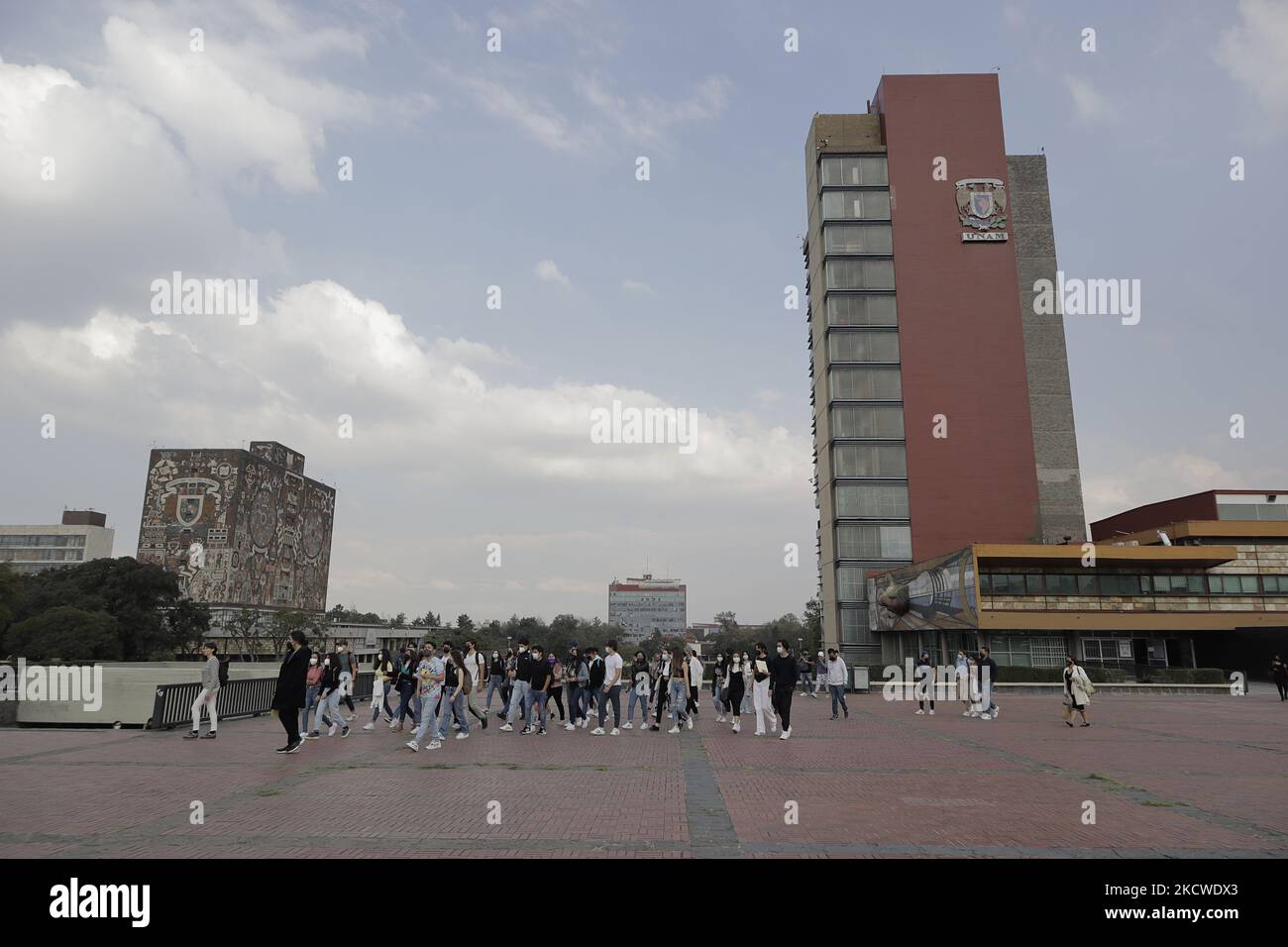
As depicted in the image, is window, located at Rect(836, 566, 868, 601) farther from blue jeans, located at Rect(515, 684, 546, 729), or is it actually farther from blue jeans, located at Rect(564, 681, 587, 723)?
blue jeans, located at Rect(515, 684, 546, 729)

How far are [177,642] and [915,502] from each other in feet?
208

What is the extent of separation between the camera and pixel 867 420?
183 ft

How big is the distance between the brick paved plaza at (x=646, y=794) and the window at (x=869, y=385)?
42243mm

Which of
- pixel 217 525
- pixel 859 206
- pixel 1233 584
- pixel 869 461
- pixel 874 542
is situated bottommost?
pixel 1233 584

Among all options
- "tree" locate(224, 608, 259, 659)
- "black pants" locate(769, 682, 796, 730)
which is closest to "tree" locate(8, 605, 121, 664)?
"tree" locate(224, 608, 259, 659)

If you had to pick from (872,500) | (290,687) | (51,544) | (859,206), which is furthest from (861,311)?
(51,544)

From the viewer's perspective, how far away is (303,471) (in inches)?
5138

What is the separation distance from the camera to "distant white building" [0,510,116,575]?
128 m

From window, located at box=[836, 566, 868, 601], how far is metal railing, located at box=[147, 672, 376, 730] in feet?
140

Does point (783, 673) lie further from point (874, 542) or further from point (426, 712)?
point (874, 542)

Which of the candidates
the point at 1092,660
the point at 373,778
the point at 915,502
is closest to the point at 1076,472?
the point at 915,502

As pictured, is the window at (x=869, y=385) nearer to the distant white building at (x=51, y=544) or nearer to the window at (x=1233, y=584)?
the window at (x=1233, y=584)

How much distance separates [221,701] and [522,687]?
6.64 m
